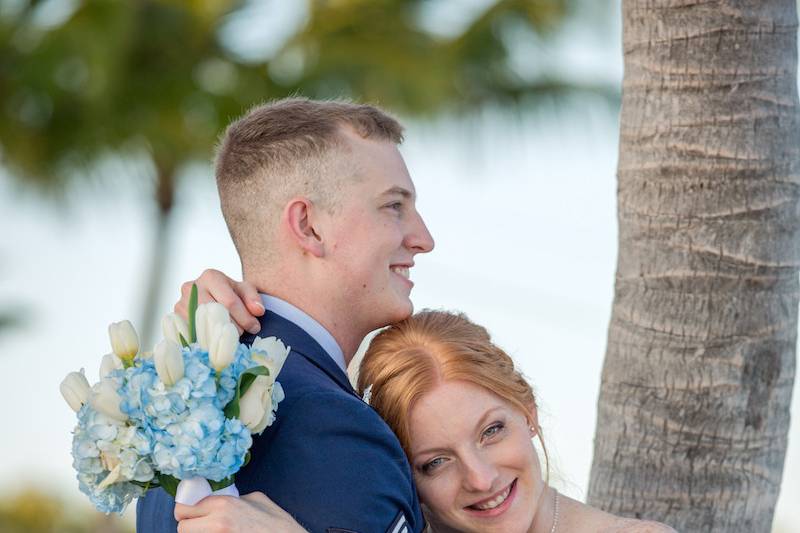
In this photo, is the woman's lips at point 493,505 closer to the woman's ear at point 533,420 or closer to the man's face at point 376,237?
the woman's ear at point 533,420

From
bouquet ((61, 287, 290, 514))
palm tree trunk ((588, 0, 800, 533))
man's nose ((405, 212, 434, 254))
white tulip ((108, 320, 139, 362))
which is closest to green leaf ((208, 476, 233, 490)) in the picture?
bouquet ((61, 287, 290, 514))

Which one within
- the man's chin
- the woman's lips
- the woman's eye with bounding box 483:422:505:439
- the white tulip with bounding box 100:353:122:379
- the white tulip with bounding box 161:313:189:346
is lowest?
the woman's lips

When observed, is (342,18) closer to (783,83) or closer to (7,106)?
(7,106)

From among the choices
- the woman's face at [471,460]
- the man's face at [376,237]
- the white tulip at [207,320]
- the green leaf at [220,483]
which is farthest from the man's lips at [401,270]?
the green leaf at [220,483]

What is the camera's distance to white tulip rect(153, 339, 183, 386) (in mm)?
3043

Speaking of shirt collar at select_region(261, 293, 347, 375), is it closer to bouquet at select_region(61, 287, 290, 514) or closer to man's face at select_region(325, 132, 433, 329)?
man's face at select_region(325, 132, 433, 329)

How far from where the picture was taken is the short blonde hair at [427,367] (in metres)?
4.01

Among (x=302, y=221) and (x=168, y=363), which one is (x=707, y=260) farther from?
(x=168, y=363)

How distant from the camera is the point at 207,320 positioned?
3.17m

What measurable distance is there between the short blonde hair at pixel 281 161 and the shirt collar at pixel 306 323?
6.3 inches

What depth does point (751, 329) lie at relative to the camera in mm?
4383

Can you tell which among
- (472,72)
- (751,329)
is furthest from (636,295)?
(472,72)

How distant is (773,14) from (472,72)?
18.1 meters

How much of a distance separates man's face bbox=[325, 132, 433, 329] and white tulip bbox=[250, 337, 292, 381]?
1.89 feet
